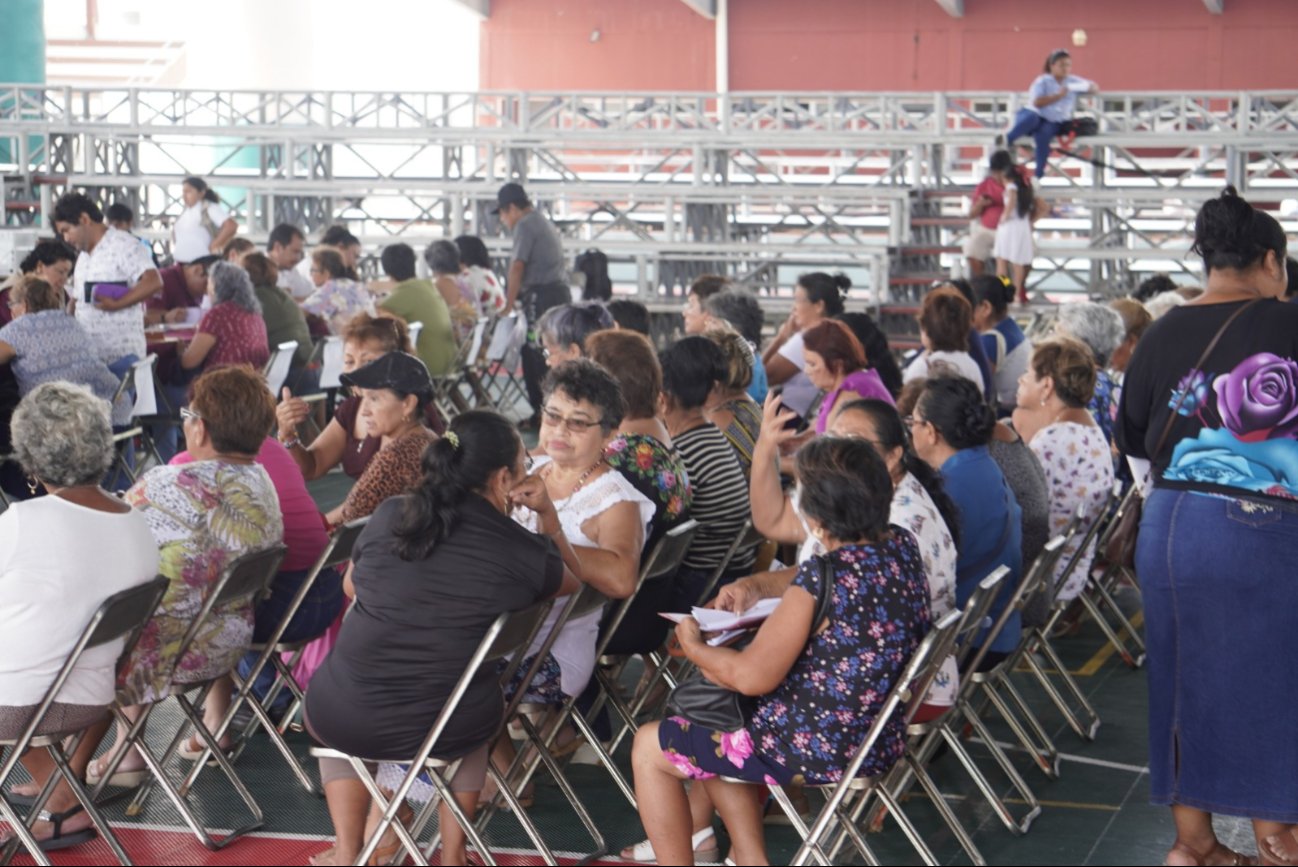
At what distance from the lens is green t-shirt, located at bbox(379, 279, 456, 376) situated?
9383 millimetres

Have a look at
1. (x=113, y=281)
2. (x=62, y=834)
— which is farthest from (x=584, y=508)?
(x=113, y=281)

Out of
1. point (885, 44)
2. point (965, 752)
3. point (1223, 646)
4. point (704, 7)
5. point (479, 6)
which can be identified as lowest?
point (965, 752)

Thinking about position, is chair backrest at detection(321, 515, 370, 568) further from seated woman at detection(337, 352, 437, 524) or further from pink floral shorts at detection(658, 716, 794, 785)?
pink floral shorts at detection(658, 716, 794, 785)

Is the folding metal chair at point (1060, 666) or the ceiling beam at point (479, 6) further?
the ceiling beam at point (479, 6)

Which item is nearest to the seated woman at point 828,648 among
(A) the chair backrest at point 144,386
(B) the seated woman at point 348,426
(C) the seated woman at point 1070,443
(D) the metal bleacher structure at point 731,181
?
(B) the seated woman at point 348,426

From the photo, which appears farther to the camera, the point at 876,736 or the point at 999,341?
the point at 999,341

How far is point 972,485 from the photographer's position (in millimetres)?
4191

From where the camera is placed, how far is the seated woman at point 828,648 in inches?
126

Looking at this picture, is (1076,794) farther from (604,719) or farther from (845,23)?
(845,23)

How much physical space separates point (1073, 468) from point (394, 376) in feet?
6.89

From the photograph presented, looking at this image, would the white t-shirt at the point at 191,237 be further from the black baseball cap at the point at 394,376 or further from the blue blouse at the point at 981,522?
the blue blouse at the point at 981,522

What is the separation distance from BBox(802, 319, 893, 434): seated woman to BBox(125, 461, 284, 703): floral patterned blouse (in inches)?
79.6

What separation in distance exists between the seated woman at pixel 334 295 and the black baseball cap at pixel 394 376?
15.9 feet

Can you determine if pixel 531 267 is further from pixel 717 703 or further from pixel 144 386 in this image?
pixel 717 703
